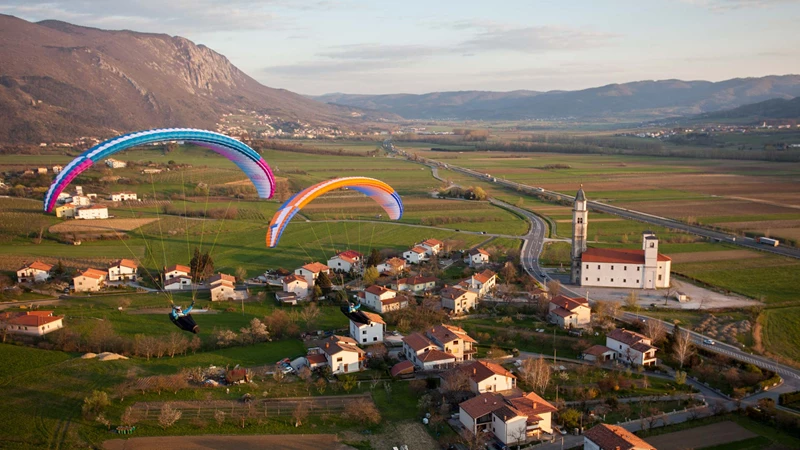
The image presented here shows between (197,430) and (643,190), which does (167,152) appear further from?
(197,430)

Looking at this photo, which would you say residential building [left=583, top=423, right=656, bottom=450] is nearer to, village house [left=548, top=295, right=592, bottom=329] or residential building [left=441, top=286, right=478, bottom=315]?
village house [left=548, top=295, right=592, bottom=329]

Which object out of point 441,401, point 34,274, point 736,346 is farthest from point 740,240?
point 34,274

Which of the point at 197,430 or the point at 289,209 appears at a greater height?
the point at 289,209

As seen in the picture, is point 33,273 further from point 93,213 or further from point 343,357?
point 343,357

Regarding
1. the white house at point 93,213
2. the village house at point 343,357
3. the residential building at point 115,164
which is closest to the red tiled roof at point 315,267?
the village house at point 343,357

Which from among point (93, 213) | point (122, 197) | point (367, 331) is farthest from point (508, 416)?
point (122, 197)

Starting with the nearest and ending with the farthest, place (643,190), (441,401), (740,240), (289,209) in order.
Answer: (441,401) < (289,209) < (740,240) < (643,190)

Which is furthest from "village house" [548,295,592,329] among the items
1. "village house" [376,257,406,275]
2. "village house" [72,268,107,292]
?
"village house" [72,268,107,292]

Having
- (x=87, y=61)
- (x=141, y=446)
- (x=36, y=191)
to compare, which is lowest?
(x=141, y=446)
